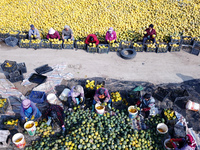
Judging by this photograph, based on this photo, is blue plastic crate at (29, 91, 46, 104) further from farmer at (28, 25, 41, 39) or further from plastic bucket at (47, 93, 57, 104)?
farmer at (28, 25, 41, 39)

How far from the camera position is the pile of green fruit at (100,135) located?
5.16 meters

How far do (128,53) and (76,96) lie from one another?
16.0 ft

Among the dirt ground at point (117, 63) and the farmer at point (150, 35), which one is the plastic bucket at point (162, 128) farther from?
the farmer at point (150, 35)

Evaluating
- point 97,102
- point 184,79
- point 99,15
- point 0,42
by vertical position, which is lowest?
point 97,102

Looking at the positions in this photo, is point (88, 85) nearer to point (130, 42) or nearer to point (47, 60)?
point (47, 60)

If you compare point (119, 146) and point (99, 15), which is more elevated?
point (99, 15)

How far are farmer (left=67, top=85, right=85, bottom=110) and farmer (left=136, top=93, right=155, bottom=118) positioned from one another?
2.21 metres

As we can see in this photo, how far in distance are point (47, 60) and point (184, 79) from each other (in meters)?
7.38

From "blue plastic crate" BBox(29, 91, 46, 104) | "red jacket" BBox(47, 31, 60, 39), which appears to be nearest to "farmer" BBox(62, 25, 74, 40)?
"red jacket" BBox(47, 31, 60, 39)

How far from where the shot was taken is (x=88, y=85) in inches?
291

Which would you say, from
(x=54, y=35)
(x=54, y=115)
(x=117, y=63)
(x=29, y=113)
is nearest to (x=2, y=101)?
(x=29, y=113)

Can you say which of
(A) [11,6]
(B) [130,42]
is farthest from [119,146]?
(A) [11,6]

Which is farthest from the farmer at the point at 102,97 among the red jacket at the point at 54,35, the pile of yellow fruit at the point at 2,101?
the red jacket at the point at 54,35

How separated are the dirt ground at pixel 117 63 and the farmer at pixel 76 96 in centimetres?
199
